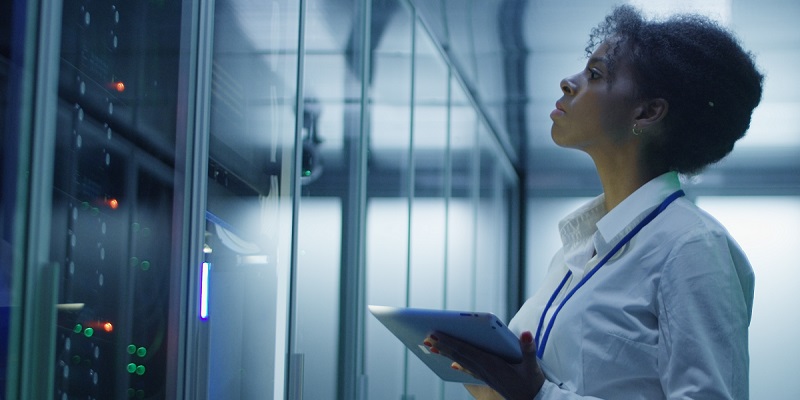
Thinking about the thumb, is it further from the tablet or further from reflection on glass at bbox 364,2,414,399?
reflection on glass at bbox 364,2,414,399

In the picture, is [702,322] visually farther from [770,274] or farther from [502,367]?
[770,274]

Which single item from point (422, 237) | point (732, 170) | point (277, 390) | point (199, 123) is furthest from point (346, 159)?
point (732, 170)

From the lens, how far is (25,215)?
1.51 meters

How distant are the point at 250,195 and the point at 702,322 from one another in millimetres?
1477

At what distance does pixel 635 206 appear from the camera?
147cm

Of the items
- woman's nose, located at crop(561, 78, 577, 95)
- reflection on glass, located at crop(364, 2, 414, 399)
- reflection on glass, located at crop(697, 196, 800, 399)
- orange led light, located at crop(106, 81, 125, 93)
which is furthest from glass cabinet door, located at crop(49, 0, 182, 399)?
reflection on glass, located at crop(697, 196, 800, 399)

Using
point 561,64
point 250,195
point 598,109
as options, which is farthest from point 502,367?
point 561,64

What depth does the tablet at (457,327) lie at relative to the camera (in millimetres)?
1281

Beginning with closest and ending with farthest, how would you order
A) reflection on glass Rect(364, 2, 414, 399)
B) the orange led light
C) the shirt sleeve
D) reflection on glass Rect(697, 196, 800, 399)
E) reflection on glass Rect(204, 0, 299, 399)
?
the shirt sleeve
the orange led light
reflection on glass Rect(204, 0, 299, 399)
reflection on glass Rect(364, 2, 414, 399)
reflection on glass Rect(697, 196, 800, 399)

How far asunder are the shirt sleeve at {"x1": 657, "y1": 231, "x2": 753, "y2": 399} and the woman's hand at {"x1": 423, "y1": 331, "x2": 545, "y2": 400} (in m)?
0.16

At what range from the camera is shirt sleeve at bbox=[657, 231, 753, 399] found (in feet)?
4.04

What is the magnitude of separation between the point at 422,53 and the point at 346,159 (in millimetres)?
1628

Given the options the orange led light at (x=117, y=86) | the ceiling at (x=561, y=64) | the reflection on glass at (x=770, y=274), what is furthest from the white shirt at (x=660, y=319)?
the reflection on glass at (x=770, y=274)

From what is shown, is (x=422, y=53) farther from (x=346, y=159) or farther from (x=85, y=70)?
(x=85, y=70)
